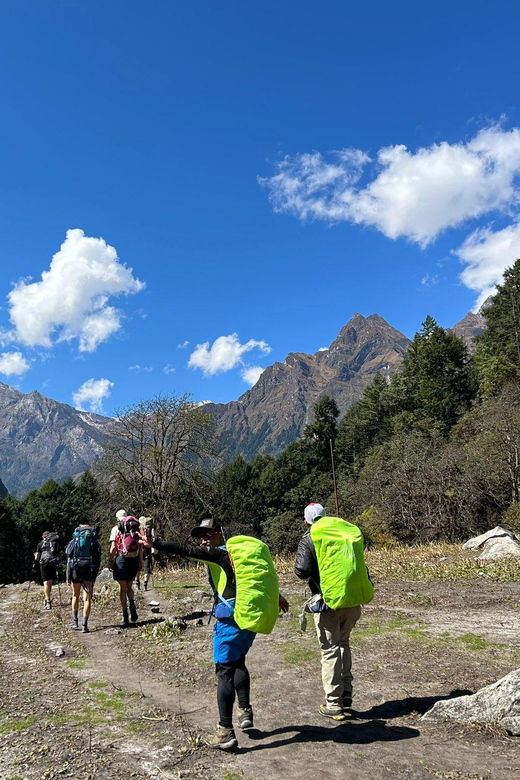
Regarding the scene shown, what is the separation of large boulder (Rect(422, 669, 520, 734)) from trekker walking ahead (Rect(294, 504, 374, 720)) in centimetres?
86

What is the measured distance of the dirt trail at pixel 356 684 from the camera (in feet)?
12.7

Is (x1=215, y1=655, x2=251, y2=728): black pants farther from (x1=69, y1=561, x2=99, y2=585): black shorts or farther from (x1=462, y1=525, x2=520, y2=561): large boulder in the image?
(x1=462, y1=525, x2=520, y2=561): large boulder

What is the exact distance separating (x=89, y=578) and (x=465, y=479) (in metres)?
21.1

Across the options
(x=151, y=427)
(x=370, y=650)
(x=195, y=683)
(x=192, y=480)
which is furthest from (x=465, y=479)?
(x=195, y=683)

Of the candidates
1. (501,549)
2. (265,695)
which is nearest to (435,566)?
(501,549)

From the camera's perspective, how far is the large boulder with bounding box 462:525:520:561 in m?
14.8

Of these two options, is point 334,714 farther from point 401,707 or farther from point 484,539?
point 484,539

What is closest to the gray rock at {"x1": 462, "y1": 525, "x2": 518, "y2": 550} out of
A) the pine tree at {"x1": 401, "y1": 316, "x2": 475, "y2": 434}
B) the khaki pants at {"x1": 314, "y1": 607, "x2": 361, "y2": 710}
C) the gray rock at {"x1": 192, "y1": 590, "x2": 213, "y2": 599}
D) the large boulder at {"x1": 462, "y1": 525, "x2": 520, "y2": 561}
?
the large boulder at {"x1": 462, "y1": 525, "x2": 520, "y2": 561}

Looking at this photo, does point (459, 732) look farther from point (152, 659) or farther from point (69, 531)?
point (69, 531)

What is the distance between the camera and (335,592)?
490 cm

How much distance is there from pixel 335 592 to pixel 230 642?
116 centimetres

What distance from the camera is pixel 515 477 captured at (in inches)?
960

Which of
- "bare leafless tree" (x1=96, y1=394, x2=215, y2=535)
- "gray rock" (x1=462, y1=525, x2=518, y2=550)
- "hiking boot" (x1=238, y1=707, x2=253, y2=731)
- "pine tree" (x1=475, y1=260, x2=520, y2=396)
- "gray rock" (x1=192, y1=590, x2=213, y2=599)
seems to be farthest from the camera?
"pine tree" (x1=475, y1=260, x2=520, y2=396)

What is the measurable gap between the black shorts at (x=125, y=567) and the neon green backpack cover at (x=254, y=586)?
5560mm
